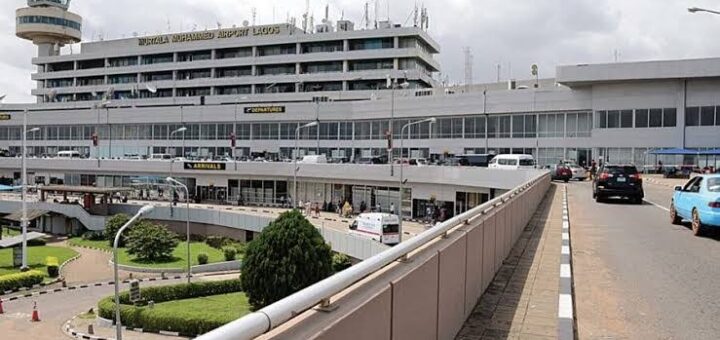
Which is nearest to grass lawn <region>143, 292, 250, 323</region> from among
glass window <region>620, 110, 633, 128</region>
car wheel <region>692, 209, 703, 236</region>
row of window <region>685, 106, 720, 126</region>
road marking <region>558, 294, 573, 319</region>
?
car wheel <region>692, 209, 703, 236</region>

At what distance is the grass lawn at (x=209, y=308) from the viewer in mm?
31047

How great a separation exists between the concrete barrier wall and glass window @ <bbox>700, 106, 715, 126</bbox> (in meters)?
60.4

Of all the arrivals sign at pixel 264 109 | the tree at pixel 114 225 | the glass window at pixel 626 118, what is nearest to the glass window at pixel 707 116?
the glass window at pixel 626 118

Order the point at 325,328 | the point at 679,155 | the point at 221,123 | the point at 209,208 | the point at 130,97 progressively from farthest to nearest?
1. the point at 130,97
2. the point at 221,123
3. the point at 209,208
4. the point at 679,155
5. the point at 325,328

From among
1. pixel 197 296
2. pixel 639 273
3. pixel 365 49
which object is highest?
pixel 365 49

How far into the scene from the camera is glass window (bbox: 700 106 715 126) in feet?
201

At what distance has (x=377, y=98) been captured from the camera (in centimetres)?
8806

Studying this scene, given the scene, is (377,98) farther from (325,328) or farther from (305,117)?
(325,328)

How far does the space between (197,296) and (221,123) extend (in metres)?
57.9

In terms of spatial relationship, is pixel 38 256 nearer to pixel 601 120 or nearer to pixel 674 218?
pixel 674 218

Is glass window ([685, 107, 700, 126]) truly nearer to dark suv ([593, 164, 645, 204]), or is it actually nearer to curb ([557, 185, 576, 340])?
dark suv ([593, 164, 645, 204])

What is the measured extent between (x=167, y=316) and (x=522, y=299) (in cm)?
2620

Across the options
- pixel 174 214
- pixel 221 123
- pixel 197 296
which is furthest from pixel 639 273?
pixel 221 123

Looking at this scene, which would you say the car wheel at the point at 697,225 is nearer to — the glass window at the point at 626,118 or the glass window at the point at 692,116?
the glass window at the point at 692,116
